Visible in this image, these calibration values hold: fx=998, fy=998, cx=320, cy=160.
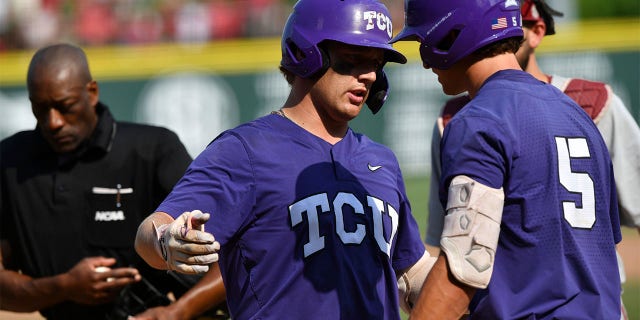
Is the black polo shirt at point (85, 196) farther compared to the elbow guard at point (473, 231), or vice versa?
the black polo shirt at point (85, 196)

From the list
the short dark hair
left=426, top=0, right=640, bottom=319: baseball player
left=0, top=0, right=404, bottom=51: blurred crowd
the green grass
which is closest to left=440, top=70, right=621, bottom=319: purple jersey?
the short dark hair

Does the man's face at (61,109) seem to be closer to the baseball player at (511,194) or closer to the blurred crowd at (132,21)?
the baseball player at (511,194)

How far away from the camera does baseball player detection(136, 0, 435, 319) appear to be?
344 cm

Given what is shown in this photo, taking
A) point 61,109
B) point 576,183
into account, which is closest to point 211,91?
point 61,109

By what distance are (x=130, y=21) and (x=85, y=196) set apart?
15535 mm

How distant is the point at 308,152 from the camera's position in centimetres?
362

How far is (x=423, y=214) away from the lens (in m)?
16.6

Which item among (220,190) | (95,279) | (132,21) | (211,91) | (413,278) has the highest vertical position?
(220,190)

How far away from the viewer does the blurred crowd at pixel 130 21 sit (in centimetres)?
1950

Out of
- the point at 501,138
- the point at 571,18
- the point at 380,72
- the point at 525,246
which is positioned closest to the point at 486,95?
the point at 501,138

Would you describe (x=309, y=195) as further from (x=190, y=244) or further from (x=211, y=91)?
(x=211, y=91)

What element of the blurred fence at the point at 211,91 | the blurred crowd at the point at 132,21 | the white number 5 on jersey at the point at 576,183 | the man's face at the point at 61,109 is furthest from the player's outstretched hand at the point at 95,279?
the blurred crowd at the point at 132,21

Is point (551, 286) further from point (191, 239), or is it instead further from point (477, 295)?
point (191, 239)

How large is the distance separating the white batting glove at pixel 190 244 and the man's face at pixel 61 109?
7.77ft
